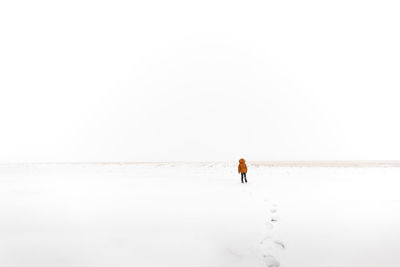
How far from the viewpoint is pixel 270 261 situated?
5207 mm

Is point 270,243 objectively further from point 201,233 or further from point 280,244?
point 201,233

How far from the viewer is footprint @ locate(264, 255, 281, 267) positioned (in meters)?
5.09

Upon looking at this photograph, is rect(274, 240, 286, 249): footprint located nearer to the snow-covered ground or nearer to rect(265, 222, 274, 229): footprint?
the snow-covered ground

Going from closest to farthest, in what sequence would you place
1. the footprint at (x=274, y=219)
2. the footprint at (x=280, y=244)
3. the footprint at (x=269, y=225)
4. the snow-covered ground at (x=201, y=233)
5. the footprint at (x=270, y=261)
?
the footprint at (x=270, y=261) < the snow-covered ground at (x=201, y=233) < the footprint at (x=280, y=244) < the footprint at (x=269, y=225) < the footprint at (x=274, y=219)

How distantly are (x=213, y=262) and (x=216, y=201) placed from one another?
5.53 metres

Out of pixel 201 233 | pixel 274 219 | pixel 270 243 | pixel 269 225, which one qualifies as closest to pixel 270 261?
pixel 270 243

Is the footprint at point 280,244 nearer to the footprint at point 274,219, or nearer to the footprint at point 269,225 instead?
the footprint at point 269,225

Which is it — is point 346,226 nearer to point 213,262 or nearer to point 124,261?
point 213,262

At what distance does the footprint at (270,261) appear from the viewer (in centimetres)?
509

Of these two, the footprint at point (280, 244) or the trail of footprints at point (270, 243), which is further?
the footprint at point (280, 244)

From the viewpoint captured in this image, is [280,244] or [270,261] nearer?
[270,261]

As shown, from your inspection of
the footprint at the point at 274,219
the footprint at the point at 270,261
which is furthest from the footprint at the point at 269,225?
the footprint at the point at 270,261

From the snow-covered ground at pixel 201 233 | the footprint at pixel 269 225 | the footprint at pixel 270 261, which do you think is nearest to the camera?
the footprint at pixel 270 261

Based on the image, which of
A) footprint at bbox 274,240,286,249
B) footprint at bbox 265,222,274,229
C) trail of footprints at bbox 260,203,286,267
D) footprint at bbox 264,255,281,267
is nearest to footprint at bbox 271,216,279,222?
trail of footprints at bbox 260,203,286,267
